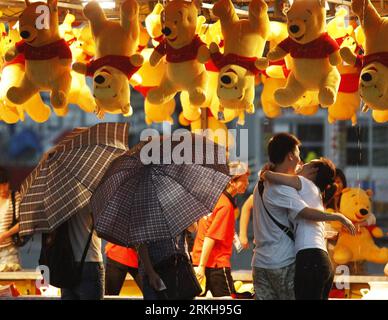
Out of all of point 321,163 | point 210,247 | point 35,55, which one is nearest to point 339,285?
point 210,247

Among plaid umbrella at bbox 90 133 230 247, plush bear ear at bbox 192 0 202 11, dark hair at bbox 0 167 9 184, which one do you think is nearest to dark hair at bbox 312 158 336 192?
plaid umbrella at bbox 90 133 230 247

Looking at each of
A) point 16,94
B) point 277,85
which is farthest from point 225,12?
point 16,94

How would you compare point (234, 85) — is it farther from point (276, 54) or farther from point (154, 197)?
point (154, 197)

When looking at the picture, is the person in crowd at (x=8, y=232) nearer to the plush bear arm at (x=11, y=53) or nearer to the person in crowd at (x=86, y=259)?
the plush bear arm at (x=11, y=53)

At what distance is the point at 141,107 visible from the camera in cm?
616

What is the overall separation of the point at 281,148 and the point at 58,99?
1.35 m

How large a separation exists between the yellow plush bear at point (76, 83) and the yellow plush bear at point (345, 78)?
1425 millimetres

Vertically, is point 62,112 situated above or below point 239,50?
below

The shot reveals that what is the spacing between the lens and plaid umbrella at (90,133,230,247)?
541 centimetres

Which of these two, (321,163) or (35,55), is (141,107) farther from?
(321,163)

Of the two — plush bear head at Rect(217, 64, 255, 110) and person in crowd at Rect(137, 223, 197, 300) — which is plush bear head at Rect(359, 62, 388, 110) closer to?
plush bear head at Rect(217, 64, 255, 110)

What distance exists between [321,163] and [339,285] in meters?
1.23

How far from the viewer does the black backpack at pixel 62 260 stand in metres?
5.53

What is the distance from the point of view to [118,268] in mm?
6121
